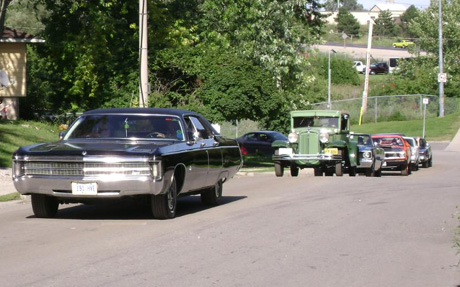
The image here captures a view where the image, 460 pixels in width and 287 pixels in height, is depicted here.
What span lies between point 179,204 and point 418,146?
25.0m

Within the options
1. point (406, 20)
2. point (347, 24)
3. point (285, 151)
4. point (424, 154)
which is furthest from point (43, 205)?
point (406, 20)

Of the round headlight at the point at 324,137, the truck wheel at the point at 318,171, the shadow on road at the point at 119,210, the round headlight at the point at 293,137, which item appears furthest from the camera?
the truck wheel at the point at 318,171

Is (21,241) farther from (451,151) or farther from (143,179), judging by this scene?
(451,151)

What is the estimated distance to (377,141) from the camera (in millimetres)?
37312

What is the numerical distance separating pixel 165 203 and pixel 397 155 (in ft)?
76.2

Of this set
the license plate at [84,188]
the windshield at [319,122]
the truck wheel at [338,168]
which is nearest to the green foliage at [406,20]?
the windshield at [319,122]

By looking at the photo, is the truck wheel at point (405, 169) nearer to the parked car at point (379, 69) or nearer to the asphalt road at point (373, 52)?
the parked car at point (379, 69)

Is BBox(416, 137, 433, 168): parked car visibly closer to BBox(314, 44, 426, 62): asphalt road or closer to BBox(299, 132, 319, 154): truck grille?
BBox(299, 132, 319, 154): truck grille

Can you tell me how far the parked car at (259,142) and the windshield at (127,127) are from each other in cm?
3030

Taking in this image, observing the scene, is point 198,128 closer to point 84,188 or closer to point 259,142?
point 84,188

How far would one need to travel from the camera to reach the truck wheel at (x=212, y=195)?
16.1 metres

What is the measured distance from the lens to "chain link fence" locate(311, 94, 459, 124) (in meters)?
72.1

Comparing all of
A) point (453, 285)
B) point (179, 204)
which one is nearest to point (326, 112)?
point (179, 204)

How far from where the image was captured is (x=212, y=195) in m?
16.2
